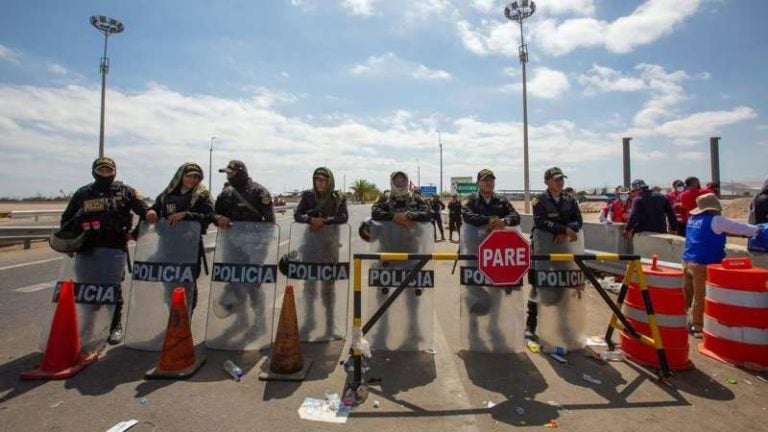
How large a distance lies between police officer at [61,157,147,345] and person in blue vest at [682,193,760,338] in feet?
23.6

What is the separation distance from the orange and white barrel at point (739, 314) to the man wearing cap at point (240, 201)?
5.34 metres

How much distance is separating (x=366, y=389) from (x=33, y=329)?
4678mm

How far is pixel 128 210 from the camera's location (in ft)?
18.3

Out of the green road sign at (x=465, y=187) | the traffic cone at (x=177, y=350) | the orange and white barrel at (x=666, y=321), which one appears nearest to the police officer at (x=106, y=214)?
the traffic cone at (x=177, y=350)

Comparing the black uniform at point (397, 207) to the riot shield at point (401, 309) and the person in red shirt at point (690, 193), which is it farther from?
the person in red shirt at point (690, 193)

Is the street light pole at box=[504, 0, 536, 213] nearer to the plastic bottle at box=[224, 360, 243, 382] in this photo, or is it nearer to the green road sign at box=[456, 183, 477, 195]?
the green road sign at box=[456, 183, 477, 195]

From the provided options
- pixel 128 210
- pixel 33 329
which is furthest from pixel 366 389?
pixel 33 329

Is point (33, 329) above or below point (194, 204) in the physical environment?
below

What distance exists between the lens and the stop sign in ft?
15.7

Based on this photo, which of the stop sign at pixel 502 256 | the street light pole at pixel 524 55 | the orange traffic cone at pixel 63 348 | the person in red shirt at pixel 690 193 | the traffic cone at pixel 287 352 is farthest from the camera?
the street light pole at pixel 524 55

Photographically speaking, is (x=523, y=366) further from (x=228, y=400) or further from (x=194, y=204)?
(x=194, y=204)

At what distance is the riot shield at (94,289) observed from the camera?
16.2 feet

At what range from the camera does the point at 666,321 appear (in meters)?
4.70

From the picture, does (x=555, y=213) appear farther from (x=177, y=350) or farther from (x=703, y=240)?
(x=177, y=350)
